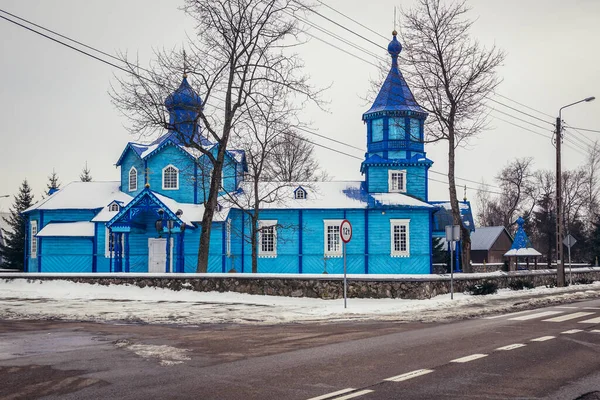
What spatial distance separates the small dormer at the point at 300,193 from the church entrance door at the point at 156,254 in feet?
26.3

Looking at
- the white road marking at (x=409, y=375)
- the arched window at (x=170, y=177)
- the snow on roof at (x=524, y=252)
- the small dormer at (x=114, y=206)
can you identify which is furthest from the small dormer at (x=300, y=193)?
the white road marking at (x=409, y=375)

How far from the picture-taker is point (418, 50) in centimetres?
3189

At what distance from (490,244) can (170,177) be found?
46367 mm

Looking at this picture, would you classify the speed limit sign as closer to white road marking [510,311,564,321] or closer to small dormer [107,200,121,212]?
white road marking [510,311,564,321]

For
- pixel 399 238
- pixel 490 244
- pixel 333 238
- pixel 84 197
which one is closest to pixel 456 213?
pixel 399 238

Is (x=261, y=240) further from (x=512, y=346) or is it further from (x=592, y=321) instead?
(x=512, y=346)

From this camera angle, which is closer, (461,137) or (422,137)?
(461,137)

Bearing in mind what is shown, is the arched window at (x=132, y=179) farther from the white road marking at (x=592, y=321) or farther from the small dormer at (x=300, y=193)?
the white road marking at (x=592, y=321)

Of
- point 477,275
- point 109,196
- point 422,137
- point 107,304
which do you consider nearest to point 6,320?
point 107,304

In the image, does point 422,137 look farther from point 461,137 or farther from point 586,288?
point 586,288

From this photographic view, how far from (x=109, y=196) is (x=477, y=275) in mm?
23931

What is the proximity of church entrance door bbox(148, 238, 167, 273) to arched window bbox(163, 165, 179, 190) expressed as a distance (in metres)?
3.51

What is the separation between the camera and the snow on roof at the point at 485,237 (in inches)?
2950

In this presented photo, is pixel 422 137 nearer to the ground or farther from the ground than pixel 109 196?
farther from the ground
